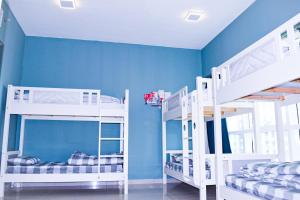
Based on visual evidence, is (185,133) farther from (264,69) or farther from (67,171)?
(264,69)

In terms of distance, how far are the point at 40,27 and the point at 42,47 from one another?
17.6 inches

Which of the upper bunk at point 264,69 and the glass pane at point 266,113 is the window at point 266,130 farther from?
the upper bunk at point 264,69

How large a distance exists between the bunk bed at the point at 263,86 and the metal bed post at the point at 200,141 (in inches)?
16.7

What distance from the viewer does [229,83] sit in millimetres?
2168

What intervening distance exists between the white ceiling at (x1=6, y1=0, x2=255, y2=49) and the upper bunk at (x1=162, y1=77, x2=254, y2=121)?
110 cm

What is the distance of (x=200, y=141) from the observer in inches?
110

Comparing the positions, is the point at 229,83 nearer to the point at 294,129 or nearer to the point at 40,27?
the point at 294,129

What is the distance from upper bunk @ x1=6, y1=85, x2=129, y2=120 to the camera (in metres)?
3.51

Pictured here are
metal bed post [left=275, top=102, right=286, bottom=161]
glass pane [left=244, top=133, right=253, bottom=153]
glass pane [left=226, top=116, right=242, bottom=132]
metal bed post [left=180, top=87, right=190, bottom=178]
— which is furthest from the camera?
glass pane [left=226, top=116, right=242, bottom=132]

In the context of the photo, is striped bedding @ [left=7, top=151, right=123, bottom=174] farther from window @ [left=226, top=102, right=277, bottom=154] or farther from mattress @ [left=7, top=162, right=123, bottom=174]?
window @ [left=226, top=102, right=277, bottom=154]

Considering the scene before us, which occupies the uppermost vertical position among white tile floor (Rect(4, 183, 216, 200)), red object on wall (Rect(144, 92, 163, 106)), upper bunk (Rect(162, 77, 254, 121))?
red object on wall (Rect(144, 92, 163, 106))

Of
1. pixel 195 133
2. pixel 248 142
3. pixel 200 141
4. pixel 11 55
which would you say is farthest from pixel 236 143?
pixel 11 55

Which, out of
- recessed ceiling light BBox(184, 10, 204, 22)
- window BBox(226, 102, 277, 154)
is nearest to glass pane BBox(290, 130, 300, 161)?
window BBox(226, 102, 277, 154)

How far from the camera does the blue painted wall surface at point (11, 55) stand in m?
3.65
